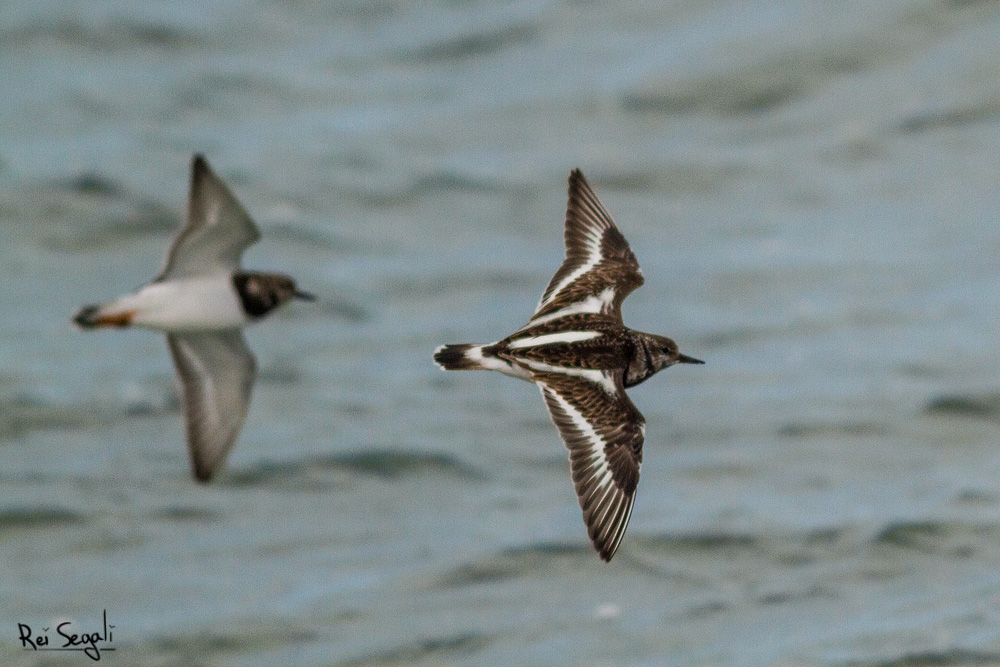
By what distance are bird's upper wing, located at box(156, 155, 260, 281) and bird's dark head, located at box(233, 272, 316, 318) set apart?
0.26 ft

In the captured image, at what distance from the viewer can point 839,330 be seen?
14141mm

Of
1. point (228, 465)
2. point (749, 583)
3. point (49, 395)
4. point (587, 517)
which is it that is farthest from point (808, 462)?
point (587, 517)

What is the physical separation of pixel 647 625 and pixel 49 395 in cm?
493

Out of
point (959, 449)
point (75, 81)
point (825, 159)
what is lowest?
point (959, 449)

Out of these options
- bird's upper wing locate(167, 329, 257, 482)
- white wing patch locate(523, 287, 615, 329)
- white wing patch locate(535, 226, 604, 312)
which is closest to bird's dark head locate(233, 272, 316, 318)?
bird's upper wing locate(167, 329, 257, 482)

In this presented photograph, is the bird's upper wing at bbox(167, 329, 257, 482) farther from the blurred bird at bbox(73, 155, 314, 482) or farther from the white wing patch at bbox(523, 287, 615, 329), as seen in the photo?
the white wing patch at bbox(523, 287, 615, 329)

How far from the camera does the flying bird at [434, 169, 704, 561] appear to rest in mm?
5867

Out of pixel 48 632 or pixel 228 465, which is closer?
pixel 48 632

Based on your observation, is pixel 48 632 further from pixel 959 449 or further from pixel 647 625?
pixel 959 449

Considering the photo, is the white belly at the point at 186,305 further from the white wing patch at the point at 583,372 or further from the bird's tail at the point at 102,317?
the white wing patch at the point at 583,372

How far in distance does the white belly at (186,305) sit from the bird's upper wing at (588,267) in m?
1.38

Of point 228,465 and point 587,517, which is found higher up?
point 228,465

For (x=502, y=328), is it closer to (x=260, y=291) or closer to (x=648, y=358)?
(x=260, y=291)

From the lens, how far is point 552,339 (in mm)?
6090
